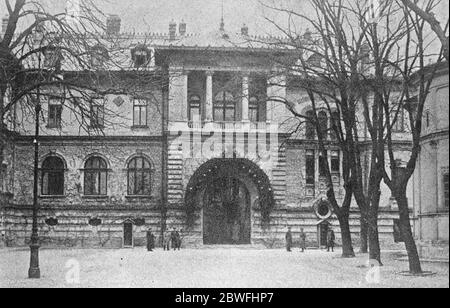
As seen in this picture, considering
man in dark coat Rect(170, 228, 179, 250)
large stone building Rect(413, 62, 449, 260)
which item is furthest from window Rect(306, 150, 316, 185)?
large stone building Rect(413, 62, 449, 260)

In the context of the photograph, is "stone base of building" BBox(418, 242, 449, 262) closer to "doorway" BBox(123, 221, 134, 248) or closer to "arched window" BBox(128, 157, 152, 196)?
"doorway" BBox(123, 221, 134, 248)

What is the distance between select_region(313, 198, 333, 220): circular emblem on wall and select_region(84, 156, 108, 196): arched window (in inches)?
487

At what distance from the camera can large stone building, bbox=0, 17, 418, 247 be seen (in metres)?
32.4

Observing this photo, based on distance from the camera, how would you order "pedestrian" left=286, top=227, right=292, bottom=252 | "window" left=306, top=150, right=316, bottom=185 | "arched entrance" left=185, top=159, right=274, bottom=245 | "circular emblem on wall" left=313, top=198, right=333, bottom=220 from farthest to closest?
1. "arched entrance" left=185, top=159, right=274, bottom=245
2. "circular emblem on wall" left=313, top=198, right=333, bottom=220
3. "pedestrian" left=286, top=227, right=292, bottom=252
4. "window" left=306, top=150, right=316, bottom=185

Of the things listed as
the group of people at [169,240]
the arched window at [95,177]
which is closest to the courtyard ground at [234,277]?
the group of people at [169,240]

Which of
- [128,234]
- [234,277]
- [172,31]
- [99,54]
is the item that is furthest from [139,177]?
[99,54]

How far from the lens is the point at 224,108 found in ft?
115

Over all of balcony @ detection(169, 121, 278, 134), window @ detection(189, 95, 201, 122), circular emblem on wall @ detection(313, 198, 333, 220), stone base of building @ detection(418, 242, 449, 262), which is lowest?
stone base of building @ detection(418, 242, 449, 262)

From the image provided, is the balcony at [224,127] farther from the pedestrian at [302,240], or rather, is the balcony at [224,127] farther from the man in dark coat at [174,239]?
the pedestrian at [302,240]

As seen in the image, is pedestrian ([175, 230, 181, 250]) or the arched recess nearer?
pedestrian ([175, 230, 181, 250])

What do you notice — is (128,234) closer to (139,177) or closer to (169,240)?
(169,240)

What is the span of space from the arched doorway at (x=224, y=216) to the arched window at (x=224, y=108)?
3.78 meters

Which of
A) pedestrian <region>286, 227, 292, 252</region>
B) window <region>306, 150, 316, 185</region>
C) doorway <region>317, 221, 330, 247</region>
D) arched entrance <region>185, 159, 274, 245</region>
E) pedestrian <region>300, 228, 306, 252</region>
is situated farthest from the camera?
arched entrance <region>185, 159, 274, 245</region>

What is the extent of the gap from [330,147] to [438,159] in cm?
1611
